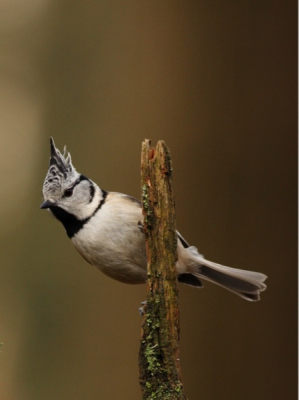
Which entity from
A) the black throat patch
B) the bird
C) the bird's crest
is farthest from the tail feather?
the bird's crest

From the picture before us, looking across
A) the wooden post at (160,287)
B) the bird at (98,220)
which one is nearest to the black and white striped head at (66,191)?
the bird at (98,220)

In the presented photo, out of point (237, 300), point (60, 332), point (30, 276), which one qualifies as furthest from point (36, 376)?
point (237, 300)

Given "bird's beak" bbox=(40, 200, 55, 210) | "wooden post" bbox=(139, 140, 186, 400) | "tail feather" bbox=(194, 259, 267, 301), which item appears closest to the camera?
"wooden post" bbox=(139, 140, 186, 400)

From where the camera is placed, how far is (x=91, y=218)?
1.93 metres

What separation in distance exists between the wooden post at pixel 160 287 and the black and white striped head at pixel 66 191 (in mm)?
451

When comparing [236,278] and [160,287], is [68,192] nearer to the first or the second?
[160,287]

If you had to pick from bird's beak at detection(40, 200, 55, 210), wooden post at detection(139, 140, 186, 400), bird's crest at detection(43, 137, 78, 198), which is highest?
bird's crest at detection(43, 137, 78, 198)

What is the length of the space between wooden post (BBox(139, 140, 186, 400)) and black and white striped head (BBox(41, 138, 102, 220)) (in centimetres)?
45

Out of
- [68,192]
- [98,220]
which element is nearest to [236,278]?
[98,220]

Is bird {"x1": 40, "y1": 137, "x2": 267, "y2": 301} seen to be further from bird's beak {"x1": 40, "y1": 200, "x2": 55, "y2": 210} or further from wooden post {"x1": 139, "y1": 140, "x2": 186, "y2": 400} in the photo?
wooden post {"x1": 139, "y1": 140, "x2": 186, "y2": 400}

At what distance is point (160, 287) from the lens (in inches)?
59.8

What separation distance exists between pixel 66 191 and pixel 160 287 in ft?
1.92

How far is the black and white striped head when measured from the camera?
6.15ft

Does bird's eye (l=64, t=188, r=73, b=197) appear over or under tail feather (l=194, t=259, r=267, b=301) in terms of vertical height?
over
